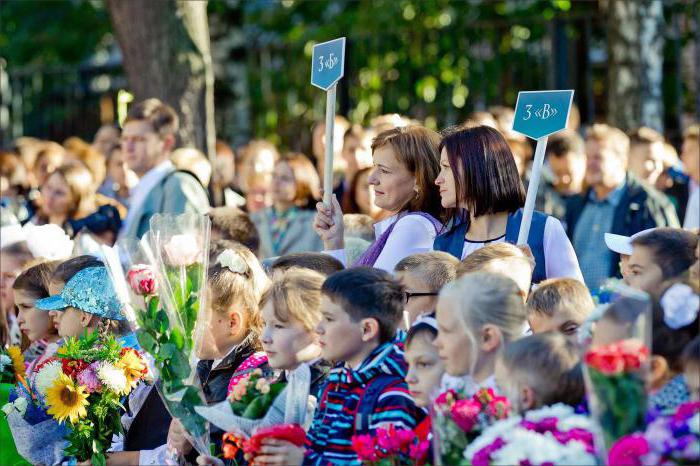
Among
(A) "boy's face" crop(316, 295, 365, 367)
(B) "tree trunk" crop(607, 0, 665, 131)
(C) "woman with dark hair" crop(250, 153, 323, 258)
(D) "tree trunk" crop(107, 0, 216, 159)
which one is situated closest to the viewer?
(A) "boy's face" crop(316, 295, 365, 367)

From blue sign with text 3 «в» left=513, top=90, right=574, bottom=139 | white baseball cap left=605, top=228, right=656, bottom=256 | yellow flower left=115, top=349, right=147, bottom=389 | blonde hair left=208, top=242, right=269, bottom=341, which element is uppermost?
blue sign with text 3 «в» left=513, top=90, right=574, bottom=139

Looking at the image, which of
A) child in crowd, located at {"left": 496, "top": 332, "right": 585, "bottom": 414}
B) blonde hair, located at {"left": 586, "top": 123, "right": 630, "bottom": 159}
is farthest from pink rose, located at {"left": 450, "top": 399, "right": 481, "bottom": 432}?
blonde hair, located at {"left": 586, "top": 123, "right": 630, "bottom": 159}

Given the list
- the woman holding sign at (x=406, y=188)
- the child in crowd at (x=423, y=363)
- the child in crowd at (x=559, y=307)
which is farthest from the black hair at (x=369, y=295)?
the woman holding sign at (x=406, y=188)

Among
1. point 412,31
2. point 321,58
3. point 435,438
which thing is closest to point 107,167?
point 412,31

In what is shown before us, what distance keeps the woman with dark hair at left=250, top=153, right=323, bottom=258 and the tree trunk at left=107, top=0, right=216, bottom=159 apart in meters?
1.91

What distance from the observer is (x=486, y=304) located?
156 inches

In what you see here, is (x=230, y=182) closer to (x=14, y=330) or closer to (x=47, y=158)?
(x=47, y=158)

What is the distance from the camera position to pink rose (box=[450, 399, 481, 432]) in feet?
12.0

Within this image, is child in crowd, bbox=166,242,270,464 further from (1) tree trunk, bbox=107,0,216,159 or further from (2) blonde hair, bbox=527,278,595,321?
(1) tree trunk, bbox=107,0,216,159

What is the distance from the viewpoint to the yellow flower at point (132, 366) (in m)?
5.24

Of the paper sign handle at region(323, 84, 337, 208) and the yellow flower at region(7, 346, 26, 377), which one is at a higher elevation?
the paper sign handle at region(323, 84, 337, 208)

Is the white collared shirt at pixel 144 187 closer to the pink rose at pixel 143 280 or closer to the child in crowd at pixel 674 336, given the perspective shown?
the pink rose at pixel 143 280

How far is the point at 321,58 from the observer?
609 cm

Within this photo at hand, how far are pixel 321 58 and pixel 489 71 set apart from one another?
742 cm
